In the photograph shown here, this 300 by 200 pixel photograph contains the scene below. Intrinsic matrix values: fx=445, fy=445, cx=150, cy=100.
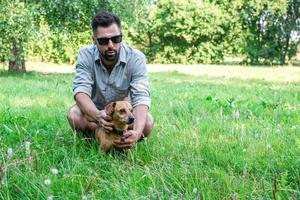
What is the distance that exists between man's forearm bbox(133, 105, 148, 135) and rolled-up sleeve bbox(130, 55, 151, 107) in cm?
6

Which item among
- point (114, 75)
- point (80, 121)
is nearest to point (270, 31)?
point (114, 75)

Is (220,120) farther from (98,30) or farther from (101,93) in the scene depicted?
(98,30)

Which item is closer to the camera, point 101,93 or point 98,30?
point 98,30

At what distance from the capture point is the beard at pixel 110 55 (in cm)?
432

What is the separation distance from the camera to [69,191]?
291 centimetres

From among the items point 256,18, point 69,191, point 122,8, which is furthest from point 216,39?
point 69,191

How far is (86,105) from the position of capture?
4.25 metres

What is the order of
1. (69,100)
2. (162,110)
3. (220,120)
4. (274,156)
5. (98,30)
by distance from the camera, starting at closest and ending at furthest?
1. (274,156)
2. (98,30)
3. (220,120)
4. (162,110)
5. (69,100)

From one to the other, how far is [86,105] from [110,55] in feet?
1.77

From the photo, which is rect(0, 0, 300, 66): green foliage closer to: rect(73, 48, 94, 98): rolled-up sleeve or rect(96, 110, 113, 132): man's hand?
rect(73, 48, 94, 98): rolled-up sleeve

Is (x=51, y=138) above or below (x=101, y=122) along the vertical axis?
below

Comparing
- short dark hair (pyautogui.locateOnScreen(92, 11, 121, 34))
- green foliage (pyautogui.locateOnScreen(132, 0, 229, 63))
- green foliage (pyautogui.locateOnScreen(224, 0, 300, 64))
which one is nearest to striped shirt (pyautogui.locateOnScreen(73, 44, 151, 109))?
short dark hair (pyautogui.locateOnScreen(92, 11, 121, 34))

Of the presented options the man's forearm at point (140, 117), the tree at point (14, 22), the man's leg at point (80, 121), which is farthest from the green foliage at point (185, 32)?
the man's forearm at point (140, 117)

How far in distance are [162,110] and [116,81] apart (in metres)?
2.63
